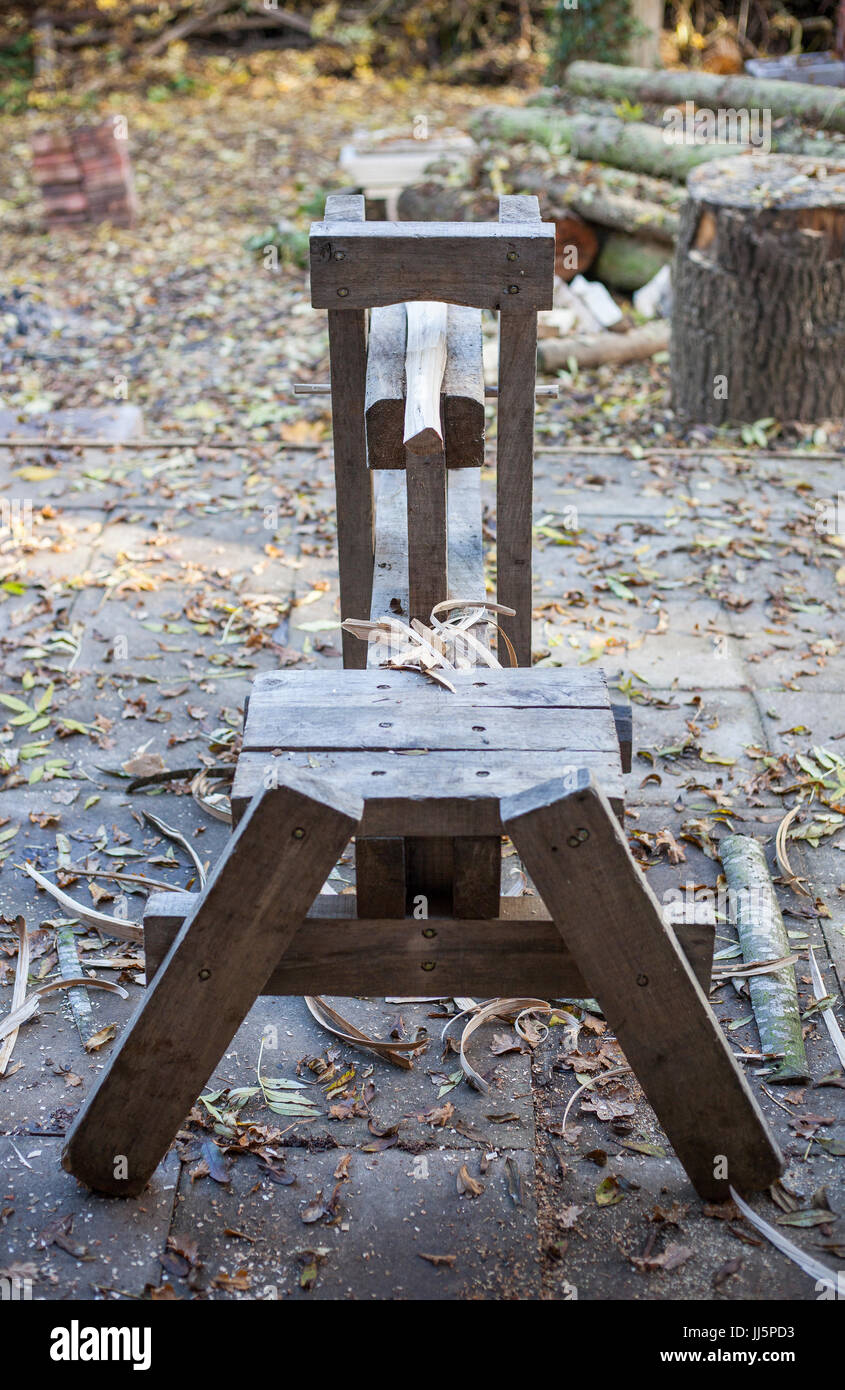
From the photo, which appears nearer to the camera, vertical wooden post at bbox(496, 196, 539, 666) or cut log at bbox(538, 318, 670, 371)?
vertical wooden post at bbox(496, 196, 539, 666)

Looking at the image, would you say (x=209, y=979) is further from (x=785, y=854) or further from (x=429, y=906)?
(x=785, y=854)

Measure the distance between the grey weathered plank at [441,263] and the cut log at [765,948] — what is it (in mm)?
1604

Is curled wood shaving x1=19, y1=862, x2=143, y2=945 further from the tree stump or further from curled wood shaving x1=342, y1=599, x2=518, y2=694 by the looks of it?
the tree stump

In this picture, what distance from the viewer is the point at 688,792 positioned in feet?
12.4

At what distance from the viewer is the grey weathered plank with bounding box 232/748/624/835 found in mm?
2129

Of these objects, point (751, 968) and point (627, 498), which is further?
point (627, 498)

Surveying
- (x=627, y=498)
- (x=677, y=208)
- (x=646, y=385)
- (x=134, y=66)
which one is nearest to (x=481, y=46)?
(x=134, y=66)

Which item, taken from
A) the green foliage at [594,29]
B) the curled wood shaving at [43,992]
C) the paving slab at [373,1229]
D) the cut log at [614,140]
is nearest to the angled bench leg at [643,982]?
the paving slab at [373,1229]

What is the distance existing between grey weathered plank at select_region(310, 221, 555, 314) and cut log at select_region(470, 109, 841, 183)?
588cm

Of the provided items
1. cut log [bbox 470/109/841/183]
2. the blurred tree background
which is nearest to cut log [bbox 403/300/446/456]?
cut log [bbox 470/109/841/183]

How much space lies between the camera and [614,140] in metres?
9.02

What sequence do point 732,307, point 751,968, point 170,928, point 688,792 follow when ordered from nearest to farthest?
1. point 170,928
2. point 751,968
3. point 688,792
4. point 732,307

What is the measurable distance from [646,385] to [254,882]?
5745 mm

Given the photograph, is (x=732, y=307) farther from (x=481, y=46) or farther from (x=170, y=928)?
(x=481, y=46)
